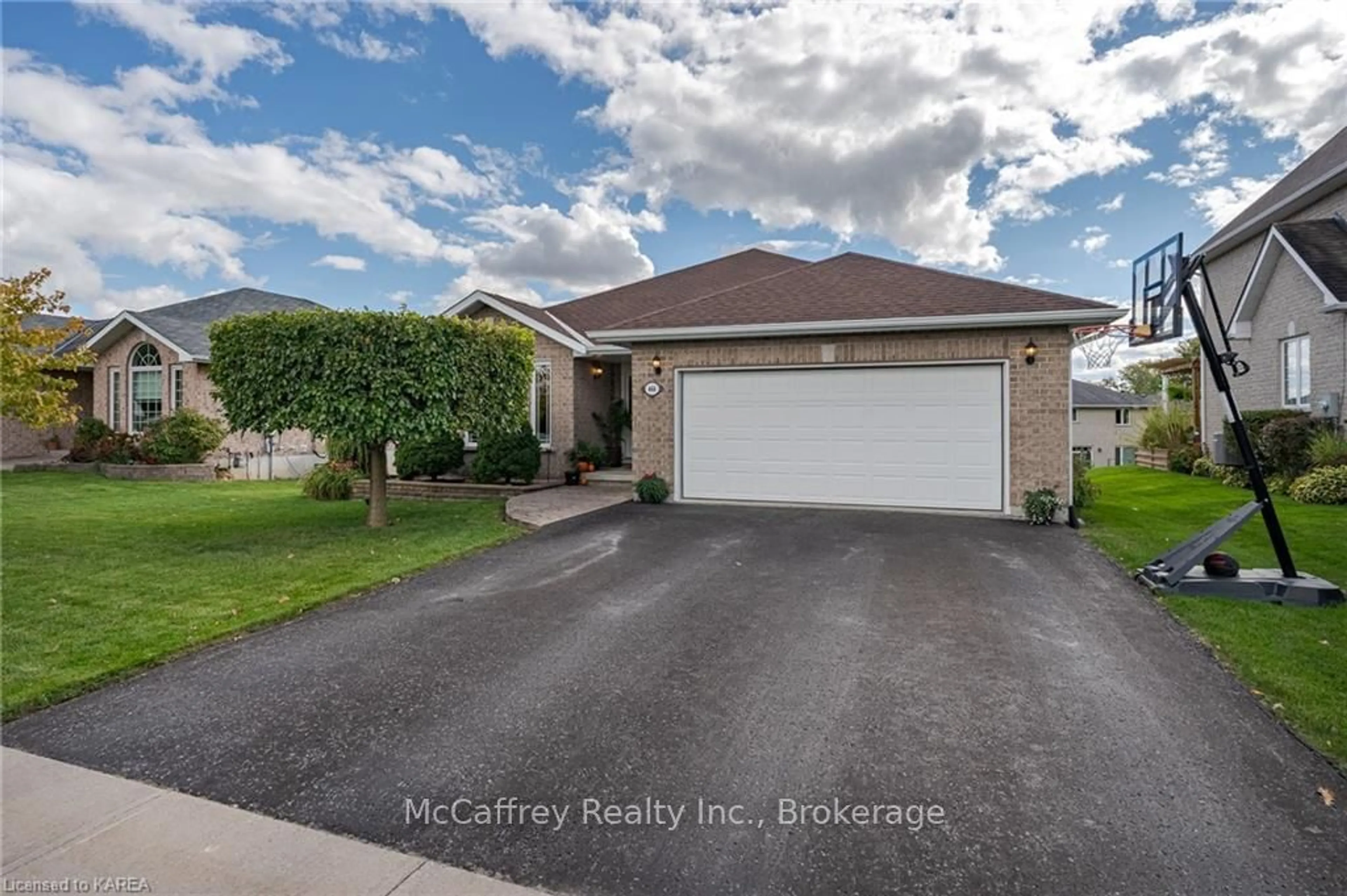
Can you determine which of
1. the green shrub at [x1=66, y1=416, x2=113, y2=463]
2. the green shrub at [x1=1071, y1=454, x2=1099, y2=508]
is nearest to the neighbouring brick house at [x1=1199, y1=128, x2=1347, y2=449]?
the green shrub at [x1=1071, y1=454, x2=1099, y2=508]

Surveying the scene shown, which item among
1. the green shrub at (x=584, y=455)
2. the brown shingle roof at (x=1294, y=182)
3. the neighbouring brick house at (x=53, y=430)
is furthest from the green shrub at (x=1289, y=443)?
the neighbouring brick house at (x=53, y=430)

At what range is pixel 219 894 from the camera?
2.20 meters

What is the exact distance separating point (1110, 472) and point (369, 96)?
21014 millimetres

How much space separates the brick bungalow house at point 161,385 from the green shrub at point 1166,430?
2343 cm

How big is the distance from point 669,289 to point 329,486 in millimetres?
10308

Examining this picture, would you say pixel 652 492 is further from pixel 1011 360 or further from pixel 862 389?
pixel 1011 360

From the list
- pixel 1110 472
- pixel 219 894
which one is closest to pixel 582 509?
pixel 219 894

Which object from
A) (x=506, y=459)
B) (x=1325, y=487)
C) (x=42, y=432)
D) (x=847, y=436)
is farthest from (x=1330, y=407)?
(x=42, y=432)

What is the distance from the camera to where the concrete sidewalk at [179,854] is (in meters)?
2.25

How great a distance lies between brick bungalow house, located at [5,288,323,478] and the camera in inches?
715

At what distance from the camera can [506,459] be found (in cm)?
1317

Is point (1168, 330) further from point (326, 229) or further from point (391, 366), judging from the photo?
point (326, 229)
